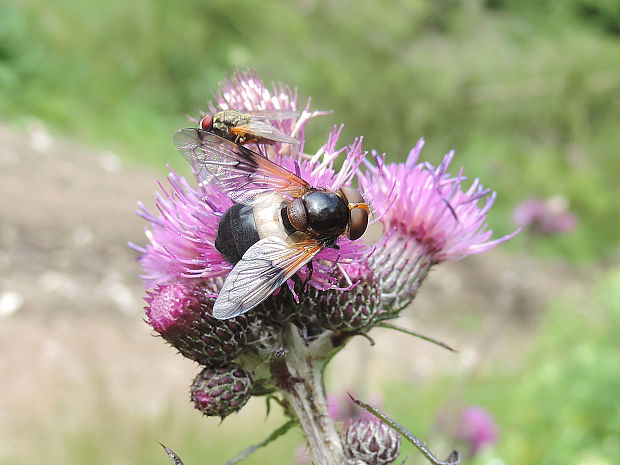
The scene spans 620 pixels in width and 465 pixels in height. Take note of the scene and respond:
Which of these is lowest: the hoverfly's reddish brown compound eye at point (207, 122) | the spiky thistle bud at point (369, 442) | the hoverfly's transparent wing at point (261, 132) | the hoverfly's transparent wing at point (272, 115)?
the spiky thistle bud at point (369, 442)

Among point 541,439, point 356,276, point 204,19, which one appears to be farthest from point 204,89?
point 356,276

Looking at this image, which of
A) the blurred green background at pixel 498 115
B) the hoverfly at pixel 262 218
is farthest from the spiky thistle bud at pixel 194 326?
the blurred green background at pixel 498 115

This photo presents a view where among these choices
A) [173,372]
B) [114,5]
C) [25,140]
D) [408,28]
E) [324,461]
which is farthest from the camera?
[114,5]

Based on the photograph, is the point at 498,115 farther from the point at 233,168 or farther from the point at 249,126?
the point at 233,168

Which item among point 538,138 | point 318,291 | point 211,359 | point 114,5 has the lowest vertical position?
point 211,359

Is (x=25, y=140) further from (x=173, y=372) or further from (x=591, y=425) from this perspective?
(x=591, y=425)

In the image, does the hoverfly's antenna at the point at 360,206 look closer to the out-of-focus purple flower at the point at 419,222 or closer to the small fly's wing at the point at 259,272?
the small fly's wing at the point at 259,272
